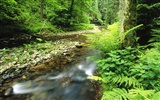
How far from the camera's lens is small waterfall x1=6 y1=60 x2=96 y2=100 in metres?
4.62

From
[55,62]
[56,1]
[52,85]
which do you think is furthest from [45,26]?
[52,85]

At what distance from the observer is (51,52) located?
8945 mm

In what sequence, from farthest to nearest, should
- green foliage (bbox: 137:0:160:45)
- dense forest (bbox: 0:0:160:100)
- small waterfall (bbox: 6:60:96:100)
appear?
1. green foliage (bbox: 137:0:160:45)
2. small waterfall (bbox: 6:60:96:100)
3. dense forest (bbox: 0:0:160:100)

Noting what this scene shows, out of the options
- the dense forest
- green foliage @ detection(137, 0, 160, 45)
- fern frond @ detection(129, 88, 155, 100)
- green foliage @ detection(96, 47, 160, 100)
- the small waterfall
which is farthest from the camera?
A: green foliage @ detection(137, 0, 160, 45)

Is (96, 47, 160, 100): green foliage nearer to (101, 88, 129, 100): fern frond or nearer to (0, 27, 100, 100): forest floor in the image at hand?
→ (101, 88, 129, 100): fern frond

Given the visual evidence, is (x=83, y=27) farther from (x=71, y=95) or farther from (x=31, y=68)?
(x=71, y=95)

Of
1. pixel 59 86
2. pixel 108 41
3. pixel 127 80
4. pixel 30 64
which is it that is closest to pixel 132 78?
pixel 127 80

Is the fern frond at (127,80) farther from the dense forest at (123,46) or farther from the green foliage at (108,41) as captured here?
the green foliage at (108,41)

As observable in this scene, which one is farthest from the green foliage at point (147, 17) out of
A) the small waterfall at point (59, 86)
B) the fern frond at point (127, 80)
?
the fern frond at point (127, 80)

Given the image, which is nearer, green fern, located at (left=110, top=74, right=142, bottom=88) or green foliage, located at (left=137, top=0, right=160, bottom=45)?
green fern, located at (left=110, top=74, right=142, bottom=88)

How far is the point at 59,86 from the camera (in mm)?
5215

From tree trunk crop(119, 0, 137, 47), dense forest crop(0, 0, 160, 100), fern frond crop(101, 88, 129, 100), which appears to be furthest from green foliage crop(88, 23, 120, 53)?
fern frond crop(101, 88, 129, 100)

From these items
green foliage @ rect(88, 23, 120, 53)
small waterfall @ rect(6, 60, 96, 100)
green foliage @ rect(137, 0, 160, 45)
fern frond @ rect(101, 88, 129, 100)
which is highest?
green foliage @ rect(137, 0, 160, 45)

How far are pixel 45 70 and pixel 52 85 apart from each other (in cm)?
130
